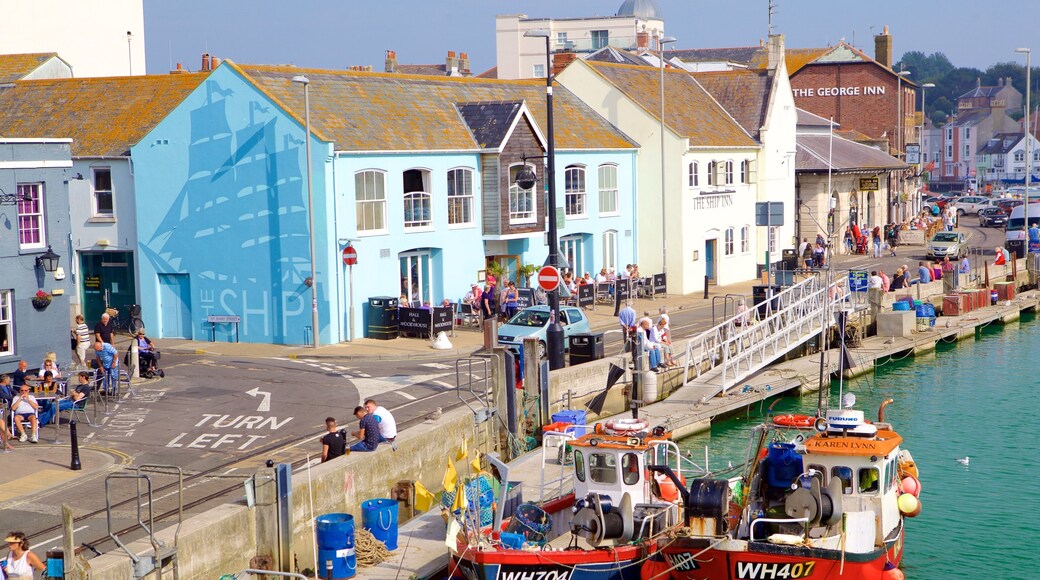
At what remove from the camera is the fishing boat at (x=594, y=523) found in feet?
60.2

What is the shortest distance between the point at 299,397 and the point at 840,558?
568 inches

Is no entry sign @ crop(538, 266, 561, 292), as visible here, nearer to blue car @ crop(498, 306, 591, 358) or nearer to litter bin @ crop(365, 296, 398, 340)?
blue car @ crop(498, 306, 591, 358)

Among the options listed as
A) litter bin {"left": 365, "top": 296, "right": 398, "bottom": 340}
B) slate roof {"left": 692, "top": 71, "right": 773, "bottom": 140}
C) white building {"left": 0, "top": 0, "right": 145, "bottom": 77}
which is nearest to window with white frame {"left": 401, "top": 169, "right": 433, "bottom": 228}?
litter bin {"left": 365, "top": 296, "right": 398, "bottom": 340}

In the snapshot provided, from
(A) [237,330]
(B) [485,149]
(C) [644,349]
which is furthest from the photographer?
(B) [485,149]

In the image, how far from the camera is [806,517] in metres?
18.6

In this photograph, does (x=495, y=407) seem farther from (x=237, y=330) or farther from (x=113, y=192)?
(x=113, y=192)

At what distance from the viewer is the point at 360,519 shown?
20.7 m

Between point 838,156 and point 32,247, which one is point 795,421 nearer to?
point 32,247

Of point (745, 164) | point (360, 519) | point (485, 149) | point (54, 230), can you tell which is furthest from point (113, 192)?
point (745, 164)

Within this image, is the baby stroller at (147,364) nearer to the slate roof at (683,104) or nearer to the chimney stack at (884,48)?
the slate roof at (683,104)

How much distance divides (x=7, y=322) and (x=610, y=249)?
979 inches

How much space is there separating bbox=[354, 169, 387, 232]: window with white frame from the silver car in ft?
107

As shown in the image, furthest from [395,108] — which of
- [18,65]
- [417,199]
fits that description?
[18,65]

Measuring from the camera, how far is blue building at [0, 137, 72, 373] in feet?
97.2
